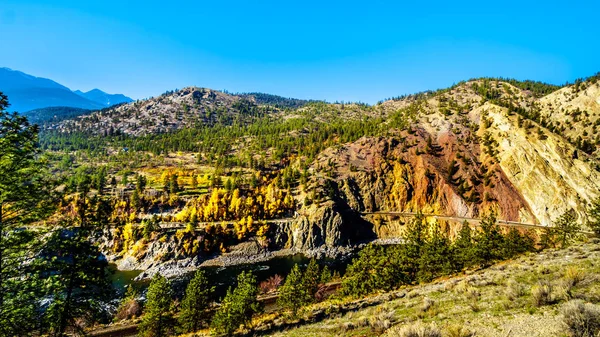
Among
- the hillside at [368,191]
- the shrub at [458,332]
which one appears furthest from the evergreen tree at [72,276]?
the hillside at [368,191]

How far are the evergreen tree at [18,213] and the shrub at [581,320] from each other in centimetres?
2072

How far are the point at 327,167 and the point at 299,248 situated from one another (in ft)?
135

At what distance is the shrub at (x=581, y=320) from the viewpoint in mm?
8764

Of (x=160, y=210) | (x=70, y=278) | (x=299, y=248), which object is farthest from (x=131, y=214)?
(x=70, y=278)

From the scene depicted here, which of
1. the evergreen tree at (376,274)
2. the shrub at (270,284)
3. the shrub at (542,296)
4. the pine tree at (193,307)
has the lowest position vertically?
the shrub at (270,284)

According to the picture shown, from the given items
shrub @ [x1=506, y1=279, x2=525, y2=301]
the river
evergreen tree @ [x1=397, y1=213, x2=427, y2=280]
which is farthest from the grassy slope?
the river

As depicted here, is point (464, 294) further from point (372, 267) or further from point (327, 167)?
point (327, 167)

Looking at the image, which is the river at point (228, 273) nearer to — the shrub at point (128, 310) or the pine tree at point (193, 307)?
the shrub at point (128, 310)

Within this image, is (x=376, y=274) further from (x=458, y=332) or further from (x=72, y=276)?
(x=72, y=276)

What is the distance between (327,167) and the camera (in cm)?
12156

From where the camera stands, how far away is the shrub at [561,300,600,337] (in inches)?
345

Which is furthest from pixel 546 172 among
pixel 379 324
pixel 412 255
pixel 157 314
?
pixel 157 314

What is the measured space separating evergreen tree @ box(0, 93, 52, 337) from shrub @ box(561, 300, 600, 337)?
20.7 m

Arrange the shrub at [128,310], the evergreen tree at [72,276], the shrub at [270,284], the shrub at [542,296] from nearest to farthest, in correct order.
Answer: the shrub at [542,296] → the evergreen tree at [72,276] → the shrub at [128,310] → the shrub at [270,284]
